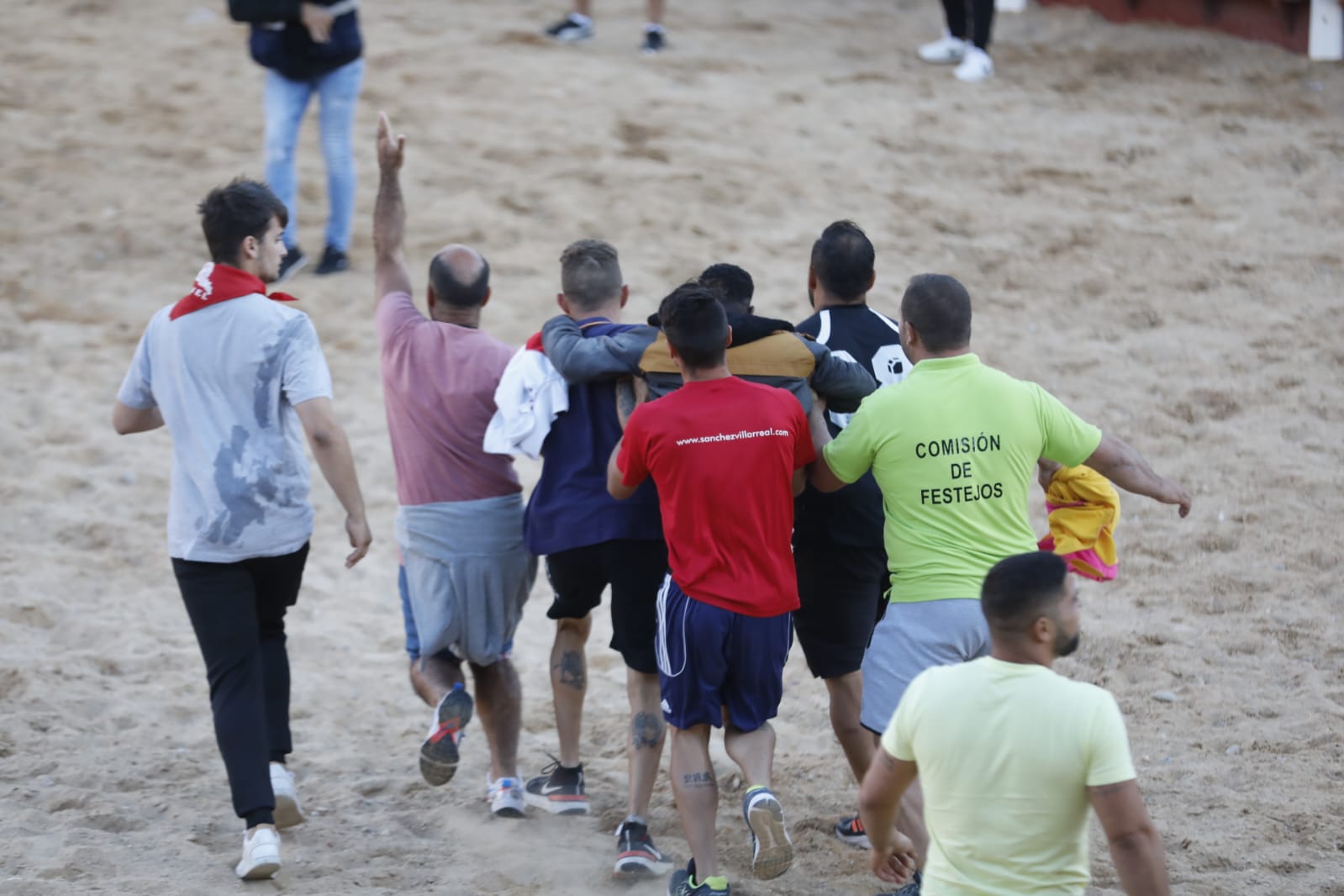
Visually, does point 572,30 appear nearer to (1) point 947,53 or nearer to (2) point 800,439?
(1) point 947,53

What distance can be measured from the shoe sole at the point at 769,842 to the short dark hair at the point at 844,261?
4.77 ft

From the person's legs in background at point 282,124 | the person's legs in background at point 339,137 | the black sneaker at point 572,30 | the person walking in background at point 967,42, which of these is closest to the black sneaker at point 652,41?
the black sneaker at point 572,30

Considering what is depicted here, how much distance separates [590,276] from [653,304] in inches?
158

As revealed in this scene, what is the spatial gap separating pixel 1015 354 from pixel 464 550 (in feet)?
13.9

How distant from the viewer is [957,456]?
363cm

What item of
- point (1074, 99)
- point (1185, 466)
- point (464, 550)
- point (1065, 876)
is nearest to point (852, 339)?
point (464, 550)

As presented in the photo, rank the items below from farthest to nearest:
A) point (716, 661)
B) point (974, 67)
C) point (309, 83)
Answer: point (974, 67) → point (309, 83) → point (716, 661)

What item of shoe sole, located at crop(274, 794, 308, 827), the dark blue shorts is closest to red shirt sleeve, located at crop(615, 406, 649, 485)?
the dark blue shorts

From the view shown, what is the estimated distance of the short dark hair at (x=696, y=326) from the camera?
147 inches

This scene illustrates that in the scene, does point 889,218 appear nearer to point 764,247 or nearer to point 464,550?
point 764,247

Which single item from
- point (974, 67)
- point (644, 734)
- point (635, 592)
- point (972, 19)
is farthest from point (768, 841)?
point (972, 19)

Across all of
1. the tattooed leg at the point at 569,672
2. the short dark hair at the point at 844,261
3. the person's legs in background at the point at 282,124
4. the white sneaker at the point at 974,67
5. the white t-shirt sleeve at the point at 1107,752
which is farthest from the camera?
the white sneaker at the point at 974,67

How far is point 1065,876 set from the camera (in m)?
2.78

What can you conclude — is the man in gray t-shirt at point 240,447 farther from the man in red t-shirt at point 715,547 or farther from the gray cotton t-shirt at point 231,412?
the man in red t-shirt at point 715,547
